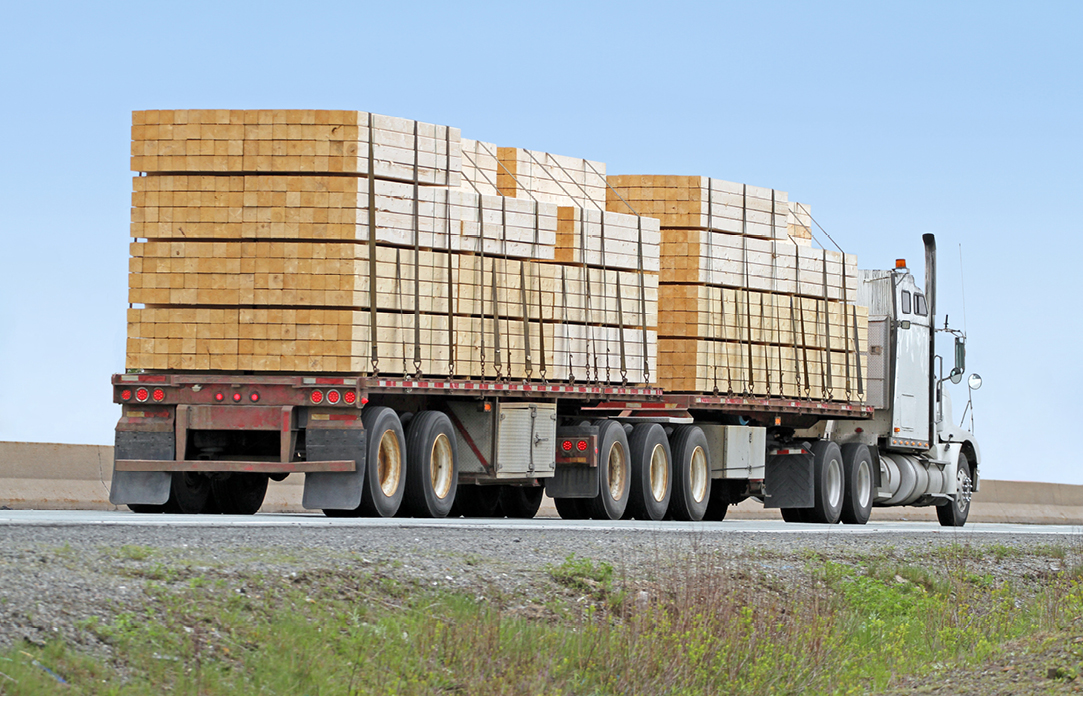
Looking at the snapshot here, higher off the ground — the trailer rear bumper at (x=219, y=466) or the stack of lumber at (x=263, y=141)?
the stack of lumber at (x=263, y=141)

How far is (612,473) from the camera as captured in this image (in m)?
20.4

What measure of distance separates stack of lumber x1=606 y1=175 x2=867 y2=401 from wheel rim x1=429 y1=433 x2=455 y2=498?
16.5 feet

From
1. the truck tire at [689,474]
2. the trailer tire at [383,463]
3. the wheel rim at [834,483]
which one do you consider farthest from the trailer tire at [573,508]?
the wheel rim at [834,483]

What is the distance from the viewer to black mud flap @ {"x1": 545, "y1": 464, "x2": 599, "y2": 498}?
64.9 ft

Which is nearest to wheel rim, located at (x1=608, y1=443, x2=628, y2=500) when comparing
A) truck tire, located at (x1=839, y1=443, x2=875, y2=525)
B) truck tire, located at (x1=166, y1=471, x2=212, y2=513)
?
truck tire, located at (x1=166, y1=471, x2=212, y2=513)

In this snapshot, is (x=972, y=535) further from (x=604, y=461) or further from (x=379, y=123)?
(x=379, y=123)

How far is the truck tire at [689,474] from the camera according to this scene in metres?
21.2

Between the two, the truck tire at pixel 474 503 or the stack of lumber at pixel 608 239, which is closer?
the stack of lumber at pixel 608 239

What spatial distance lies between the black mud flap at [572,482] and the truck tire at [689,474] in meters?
1.80

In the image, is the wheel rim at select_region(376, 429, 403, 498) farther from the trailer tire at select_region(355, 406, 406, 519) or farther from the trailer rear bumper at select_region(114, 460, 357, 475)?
the trailer rear bumper at select_region(114, 460, 357, 475)

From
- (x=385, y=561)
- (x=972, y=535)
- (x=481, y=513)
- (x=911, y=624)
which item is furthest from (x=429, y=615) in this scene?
(x=481, y=513)

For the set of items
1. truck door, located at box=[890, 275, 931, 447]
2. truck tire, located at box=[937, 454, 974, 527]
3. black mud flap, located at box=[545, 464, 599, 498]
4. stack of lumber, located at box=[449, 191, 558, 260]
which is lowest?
truck tire, located at box=[937, 454, 974, 527]

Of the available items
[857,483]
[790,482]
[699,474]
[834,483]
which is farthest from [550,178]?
[857,483]

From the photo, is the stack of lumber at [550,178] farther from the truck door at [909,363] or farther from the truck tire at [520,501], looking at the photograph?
the truck door at [909,363]
